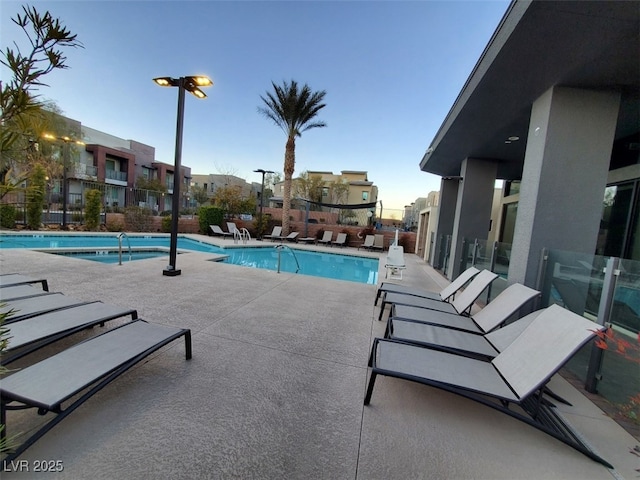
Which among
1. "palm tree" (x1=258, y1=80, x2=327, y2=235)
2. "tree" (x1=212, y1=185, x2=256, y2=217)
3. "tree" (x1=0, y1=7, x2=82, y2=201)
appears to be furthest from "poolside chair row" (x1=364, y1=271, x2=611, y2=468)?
"tree" (x1=212, y1=185, x2=256, y2=217)

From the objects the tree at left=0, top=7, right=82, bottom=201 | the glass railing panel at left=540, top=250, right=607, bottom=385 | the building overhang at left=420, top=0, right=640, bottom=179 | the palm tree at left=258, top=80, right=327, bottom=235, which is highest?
the palm tree at left=258, top=80, right=327, bottom=235

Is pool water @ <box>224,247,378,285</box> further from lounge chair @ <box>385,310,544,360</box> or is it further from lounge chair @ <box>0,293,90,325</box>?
lounge chair @ <box>0,293,90,325</box>

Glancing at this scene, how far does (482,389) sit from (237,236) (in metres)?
14.0

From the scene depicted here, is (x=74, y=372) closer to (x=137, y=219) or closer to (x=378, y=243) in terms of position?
(x=378, y=243)

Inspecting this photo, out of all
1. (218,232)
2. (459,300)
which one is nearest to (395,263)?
(459,300)

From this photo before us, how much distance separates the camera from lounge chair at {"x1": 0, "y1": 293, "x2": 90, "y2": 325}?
8.48 feet

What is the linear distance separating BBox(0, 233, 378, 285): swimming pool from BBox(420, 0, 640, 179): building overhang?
5870 mm

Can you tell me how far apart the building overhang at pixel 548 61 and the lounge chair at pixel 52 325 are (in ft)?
15.6

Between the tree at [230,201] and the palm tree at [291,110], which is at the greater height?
the palm tree at [291,110]

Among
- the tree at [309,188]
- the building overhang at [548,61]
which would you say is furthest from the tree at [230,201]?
the building overhang at [548,61]

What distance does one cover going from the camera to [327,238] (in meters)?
16.2

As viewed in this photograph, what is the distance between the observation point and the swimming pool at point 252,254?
1031 centimetres

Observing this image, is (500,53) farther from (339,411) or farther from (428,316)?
(339,411)

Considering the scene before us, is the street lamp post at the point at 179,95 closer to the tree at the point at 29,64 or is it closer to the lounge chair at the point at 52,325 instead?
the lounge chair at the point at 52,325
